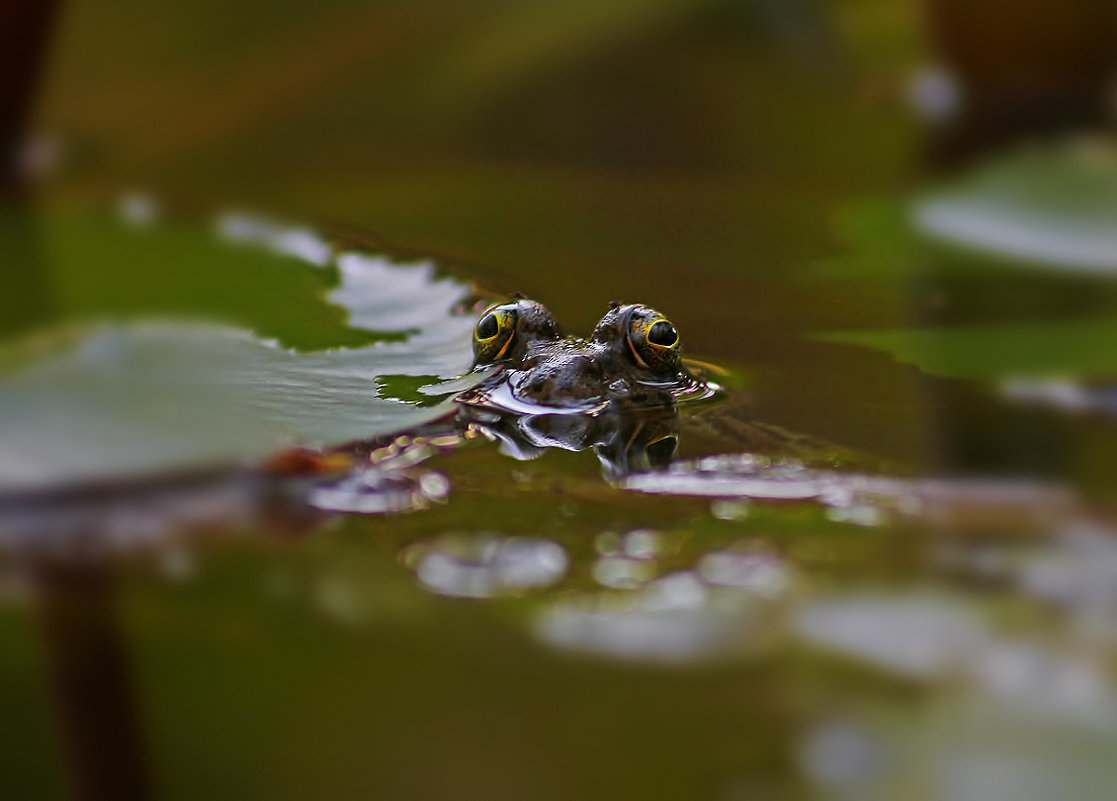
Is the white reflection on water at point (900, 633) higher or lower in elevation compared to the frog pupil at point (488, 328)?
lower

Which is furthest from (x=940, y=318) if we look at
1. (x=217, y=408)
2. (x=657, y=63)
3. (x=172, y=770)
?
(x=657, y=63)

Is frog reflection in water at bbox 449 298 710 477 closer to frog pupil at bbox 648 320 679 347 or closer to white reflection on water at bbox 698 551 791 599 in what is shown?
frog pupil at bbox 648 320 679 347

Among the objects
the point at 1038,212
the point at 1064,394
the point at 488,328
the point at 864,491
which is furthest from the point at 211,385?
the point at 1038,212

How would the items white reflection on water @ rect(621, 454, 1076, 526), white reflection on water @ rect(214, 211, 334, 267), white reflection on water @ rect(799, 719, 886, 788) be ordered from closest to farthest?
white reflection on water @ rect(799, 719, 886, 788), white reflection on water @ rect(621, 454, 1076, 526), white reflection on water @ rect(214, 211, 334, 267)

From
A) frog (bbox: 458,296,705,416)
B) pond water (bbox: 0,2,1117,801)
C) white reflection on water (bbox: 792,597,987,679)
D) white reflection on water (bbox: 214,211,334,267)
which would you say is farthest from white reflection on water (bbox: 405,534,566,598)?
white reflection on water (bbox: 214,211,334,267)

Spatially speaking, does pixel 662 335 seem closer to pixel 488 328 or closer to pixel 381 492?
pixel 488 328

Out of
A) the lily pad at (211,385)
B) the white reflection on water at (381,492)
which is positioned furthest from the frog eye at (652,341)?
the white reflection on water at (381,492)

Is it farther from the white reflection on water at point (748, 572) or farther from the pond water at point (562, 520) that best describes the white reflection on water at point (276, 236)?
the white reflection on water at point (748, 572)
